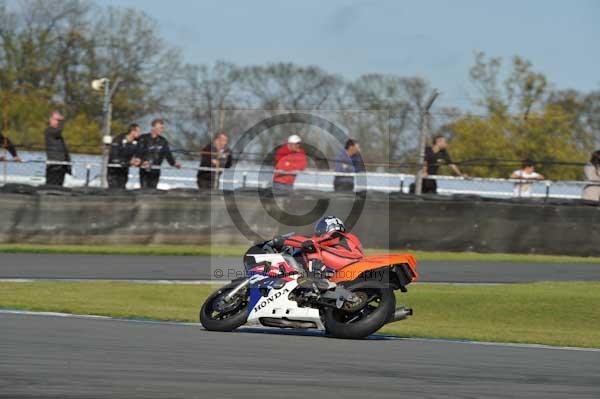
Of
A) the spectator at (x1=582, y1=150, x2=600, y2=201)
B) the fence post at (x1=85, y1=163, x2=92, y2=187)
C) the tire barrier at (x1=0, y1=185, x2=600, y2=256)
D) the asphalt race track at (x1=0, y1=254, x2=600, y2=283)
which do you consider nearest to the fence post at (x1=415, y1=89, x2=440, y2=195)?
the tire barrier at (x1=0, y1=185, x2=600, y2=256)

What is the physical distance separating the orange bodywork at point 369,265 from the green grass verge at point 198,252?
336 inches

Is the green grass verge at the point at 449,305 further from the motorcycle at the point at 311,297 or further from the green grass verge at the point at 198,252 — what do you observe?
the green grass verge at the point at 198,252

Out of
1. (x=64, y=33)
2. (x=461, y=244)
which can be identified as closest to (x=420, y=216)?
(x=461, y=244)

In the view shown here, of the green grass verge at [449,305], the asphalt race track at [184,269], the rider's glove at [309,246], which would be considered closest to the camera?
the rider's glove at [309,246]

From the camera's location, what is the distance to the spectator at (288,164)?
20141mm

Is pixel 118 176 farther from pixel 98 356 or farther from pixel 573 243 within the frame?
pixel 98 356

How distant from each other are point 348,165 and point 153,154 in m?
3.46

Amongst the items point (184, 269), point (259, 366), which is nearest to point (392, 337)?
point (259, 366)

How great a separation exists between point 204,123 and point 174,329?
461 inches

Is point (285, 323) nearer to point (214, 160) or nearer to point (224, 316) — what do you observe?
point (224, 316)

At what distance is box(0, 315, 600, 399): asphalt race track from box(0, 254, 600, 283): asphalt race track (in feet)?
18.4

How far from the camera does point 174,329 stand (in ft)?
34.0

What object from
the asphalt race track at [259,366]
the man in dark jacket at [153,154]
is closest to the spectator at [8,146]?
the man in dark jacket at [153,154]

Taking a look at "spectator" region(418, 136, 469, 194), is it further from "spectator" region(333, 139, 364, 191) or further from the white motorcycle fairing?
the white motorcycle fairing
